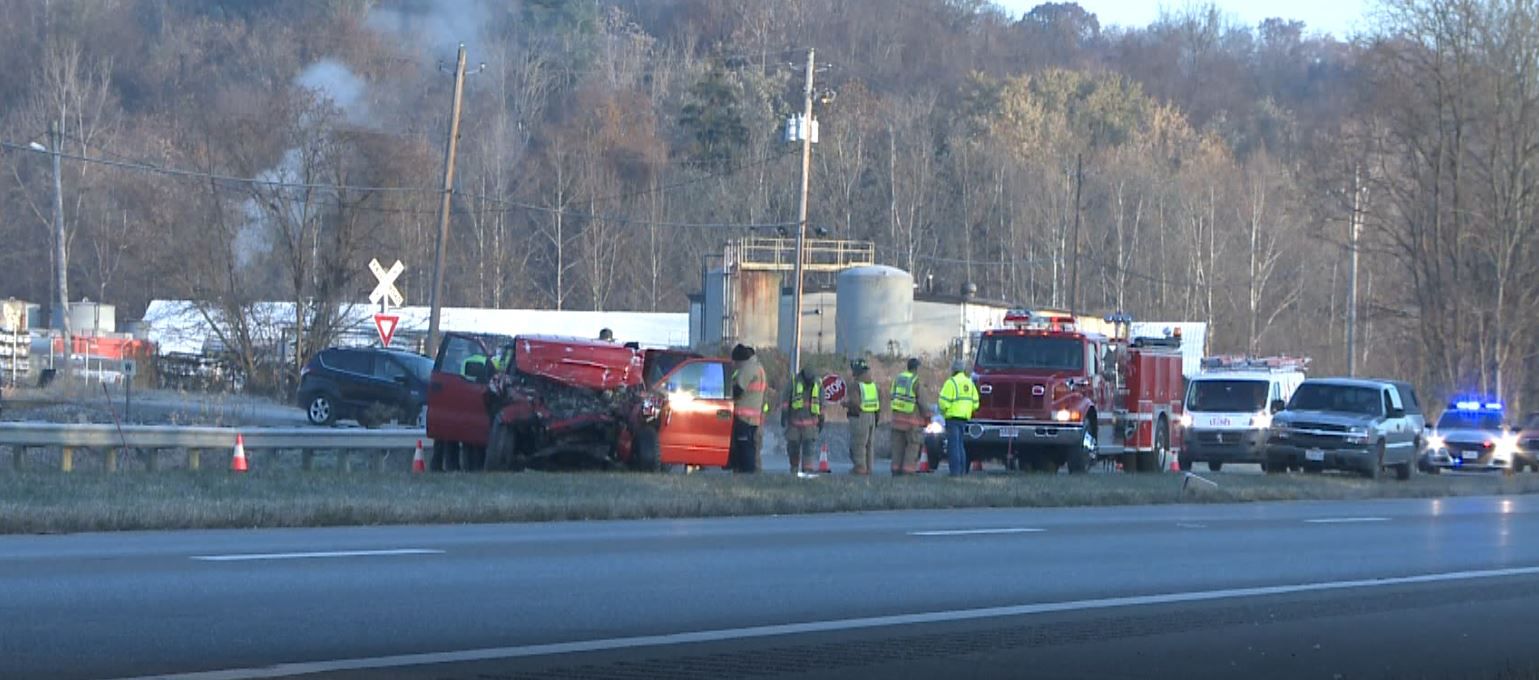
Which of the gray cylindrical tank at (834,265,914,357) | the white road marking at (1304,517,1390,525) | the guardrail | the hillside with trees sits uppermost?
the hillside with trees

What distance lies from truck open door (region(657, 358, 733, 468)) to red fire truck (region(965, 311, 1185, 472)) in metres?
5.99

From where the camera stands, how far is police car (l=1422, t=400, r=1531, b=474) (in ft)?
135

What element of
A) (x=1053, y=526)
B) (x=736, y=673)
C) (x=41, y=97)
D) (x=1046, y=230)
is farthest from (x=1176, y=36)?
(x=736, y=673)

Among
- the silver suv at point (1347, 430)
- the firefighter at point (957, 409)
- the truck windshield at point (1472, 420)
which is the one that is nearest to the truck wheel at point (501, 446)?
the firefighter at point (957, 409)

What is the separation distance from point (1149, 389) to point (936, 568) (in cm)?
1977

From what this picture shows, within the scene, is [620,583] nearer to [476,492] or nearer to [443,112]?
[476,492]

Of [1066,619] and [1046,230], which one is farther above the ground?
[1046,230]

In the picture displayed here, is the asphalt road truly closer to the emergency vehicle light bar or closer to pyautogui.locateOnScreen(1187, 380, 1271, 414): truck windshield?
pyautogui.locateOnScreen(1187, 380, 1271, 414): truck windshield

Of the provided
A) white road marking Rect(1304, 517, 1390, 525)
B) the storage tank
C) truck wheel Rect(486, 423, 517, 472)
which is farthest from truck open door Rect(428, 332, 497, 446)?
the storage tank

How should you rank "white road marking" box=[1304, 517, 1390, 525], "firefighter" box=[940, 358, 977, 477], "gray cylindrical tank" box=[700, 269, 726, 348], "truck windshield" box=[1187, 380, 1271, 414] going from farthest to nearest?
"gray cylindrical tank" box=[700, 269, 726, 348] < "truck windshield" box=[1187, 380, 1271, 414] < "firefighter" box=[940, 358, 977, 477] < "white road marking" box=[1304, 517, 1390, 525]

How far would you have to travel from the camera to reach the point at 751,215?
290 feet

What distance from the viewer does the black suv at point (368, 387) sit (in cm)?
3831

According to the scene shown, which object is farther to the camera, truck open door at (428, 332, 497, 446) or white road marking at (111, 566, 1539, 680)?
truck open door at (428, 332, 497, 446)

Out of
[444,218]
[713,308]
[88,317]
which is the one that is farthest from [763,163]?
[444,218]
